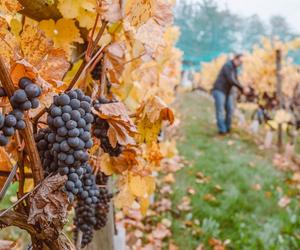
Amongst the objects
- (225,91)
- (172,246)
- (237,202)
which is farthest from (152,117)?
(225,91)

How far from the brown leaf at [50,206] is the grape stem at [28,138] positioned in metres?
0.04

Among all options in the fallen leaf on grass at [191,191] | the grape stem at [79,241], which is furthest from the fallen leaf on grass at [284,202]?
the grape stem at [79,241]

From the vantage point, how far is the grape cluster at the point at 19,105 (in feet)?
2.12

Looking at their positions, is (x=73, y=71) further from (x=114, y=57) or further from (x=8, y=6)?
(x=8, y=6)

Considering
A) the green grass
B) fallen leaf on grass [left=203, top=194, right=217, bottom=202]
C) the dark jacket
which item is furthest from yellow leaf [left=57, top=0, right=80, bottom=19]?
the dark jacket

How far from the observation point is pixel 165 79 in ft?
8.29

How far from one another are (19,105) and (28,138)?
0.32ft

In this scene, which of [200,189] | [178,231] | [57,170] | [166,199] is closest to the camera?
[57,170]

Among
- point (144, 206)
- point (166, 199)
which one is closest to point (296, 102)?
point (166, 199)

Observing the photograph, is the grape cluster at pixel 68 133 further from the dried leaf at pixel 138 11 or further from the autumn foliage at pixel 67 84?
the dried leaf at pixel 138 11

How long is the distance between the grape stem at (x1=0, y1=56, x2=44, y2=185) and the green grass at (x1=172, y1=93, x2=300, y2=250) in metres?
3.08

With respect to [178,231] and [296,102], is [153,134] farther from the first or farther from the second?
[296,102]

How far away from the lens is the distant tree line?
1743 inches

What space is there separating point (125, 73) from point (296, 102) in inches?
370
